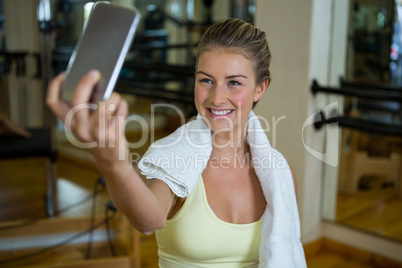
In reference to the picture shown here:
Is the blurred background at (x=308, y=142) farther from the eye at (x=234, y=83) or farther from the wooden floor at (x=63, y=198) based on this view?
the eye at (x=234, y=83)

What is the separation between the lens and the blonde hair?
99 centimetres

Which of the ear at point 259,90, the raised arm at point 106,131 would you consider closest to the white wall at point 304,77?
the ear at point 259,90

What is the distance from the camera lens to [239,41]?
0.99 meters

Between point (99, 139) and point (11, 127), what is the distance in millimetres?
2171

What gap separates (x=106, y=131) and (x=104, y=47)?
90 mm

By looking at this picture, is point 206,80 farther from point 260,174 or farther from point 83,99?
point 83,99

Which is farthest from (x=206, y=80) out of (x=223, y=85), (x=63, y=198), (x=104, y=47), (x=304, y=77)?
(x=63, y=198)

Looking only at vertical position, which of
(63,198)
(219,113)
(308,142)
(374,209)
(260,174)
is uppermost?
(219,113)

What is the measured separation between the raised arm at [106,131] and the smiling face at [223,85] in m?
0.38

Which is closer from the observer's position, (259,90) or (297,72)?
(259,90)

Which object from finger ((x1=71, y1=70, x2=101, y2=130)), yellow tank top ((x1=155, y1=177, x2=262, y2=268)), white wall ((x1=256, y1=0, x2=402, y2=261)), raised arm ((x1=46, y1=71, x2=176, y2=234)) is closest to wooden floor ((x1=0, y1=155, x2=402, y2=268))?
white wall ((x1=256, y1=0, x2=402, y2=261))

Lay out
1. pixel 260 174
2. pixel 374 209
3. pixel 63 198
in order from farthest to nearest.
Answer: pixel 63 198 → pixel 374 209 → pixel 260 174

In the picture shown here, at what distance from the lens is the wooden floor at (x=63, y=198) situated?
2277 mm

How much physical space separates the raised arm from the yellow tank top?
1.08ft
